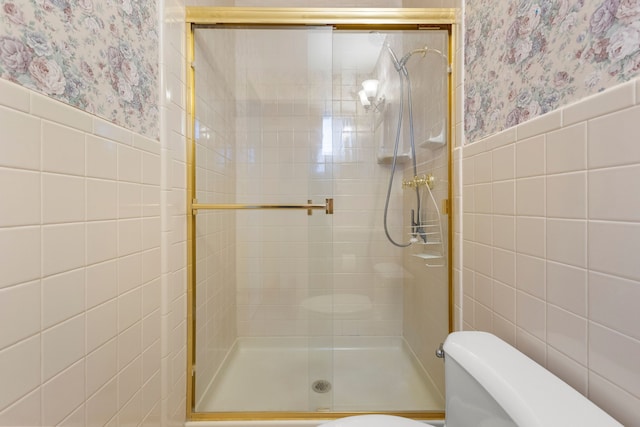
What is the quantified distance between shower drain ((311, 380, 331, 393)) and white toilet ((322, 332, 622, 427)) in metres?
0.67

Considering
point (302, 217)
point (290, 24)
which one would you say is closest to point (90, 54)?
point (290, 24)

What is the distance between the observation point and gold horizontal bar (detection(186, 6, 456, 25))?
118cm

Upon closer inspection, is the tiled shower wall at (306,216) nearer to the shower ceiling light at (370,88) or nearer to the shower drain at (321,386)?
the shower ceiling light at (370,88)

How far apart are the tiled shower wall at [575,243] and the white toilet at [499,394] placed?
0.10m

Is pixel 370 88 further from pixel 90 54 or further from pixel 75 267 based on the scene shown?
pixel 75 267

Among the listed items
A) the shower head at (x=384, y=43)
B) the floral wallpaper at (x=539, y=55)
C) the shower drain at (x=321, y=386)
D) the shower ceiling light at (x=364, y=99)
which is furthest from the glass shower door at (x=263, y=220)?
the floral wallpaper at (x=539, y=55)

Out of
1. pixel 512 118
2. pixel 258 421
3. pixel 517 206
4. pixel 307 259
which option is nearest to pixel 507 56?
pixel 512 118

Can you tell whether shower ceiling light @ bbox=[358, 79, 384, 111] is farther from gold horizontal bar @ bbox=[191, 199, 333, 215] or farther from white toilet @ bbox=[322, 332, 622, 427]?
white toilet @ bbox=[322, 332, 622, 427]

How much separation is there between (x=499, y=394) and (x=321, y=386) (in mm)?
1003

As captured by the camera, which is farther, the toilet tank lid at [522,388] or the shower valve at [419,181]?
the shower valve at [419,181]

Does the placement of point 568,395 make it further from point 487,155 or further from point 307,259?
point 307,259

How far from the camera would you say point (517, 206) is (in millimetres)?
766

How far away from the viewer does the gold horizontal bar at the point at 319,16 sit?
46.7 inches

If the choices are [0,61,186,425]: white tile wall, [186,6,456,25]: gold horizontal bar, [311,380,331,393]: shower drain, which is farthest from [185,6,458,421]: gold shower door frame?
[0,61,186,425]: white tile wall
